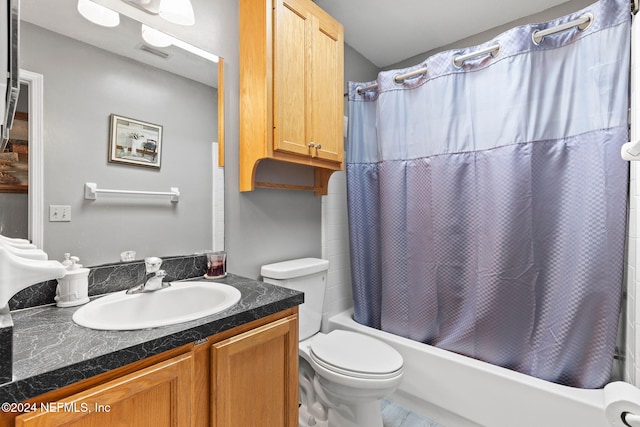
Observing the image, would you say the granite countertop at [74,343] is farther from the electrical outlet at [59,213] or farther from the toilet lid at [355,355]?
the toilet lid at [355,355]

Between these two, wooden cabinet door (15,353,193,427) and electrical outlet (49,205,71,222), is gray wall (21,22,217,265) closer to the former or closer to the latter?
electrical outlet (49,205,71,222)

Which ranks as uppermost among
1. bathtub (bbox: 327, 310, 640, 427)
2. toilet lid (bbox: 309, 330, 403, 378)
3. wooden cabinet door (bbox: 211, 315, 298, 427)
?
wooden cabinet door (bbox: 211, 315, 298, 427)

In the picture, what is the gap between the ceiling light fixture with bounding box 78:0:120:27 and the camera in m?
1.08

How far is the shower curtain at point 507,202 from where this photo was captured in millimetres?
1364

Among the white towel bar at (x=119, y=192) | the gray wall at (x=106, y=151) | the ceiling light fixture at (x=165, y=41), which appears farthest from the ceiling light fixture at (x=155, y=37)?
the white towel bar at (x=119, y=192)

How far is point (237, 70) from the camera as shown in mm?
1532

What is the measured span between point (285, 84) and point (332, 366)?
4.52 feet

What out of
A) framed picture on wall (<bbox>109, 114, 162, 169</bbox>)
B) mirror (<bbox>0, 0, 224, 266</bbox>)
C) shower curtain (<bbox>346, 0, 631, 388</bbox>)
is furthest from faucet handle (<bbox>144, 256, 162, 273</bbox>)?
shower curtain (<bbox>346, 0, 631, 388</bbox>)

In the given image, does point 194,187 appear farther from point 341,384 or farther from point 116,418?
point 341,384

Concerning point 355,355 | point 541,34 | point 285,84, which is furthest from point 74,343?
point 541,34

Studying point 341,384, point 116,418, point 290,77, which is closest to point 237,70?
point 290,77

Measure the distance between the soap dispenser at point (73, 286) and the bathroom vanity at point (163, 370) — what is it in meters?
0.04

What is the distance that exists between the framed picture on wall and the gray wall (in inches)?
0.9

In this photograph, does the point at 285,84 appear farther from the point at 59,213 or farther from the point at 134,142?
the point at 59,213
